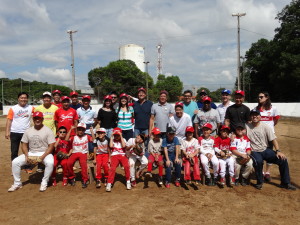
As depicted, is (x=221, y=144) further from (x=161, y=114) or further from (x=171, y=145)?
(x=161, y=114)

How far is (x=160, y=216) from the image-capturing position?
3.98 meters

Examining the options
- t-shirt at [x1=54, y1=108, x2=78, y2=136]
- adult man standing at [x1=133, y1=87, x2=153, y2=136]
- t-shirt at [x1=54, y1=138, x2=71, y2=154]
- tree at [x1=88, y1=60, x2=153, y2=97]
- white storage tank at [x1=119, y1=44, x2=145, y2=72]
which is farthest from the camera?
white storage tank at [x1=119, y1=44, x2=145, y2=72]

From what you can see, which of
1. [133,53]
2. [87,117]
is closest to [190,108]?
[87,117]

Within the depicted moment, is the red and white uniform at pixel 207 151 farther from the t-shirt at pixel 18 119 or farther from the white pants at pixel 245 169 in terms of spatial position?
the t-shirt at pixel 18 119

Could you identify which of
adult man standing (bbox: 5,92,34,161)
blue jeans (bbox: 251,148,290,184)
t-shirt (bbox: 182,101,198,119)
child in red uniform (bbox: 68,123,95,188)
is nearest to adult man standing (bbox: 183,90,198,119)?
t-shirt (bbox: 182,101,198,119)

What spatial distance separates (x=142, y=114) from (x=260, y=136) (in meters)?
2.67

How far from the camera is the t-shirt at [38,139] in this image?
17.5 feet

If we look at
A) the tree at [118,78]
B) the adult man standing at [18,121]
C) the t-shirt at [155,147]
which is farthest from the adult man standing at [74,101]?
the tree at [118,78]

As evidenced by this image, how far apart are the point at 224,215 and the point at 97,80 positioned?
47.4 metres

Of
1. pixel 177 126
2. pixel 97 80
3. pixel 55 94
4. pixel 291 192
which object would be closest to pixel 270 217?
pixel 291 192

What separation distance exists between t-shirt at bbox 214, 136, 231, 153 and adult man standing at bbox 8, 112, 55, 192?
11.8ft

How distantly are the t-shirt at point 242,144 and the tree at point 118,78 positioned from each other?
42391 millimetres

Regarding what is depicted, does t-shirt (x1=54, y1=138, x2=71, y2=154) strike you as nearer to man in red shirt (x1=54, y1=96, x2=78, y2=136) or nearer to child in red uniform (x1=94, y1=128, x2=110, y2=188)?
man in red shirt (x1=54, y1=96, x2=78, y2=136)

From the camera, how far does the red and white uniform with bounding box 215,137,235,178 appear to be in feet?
17.4
